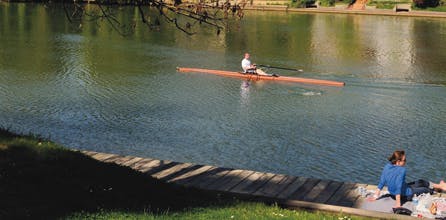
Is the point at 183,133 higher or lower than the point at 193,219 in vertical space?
lower

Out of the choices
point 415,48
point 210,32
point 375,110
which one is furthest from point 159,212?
point 210,32

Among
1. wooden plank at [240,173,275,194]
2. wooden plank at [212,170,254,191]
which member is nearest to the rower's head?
wooden plank at [240,173,275,194]

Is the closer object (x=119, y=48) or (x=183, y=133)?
(x=183, y=133)

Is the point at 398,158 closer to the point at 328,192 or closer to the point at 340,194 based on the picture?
the point at 340,194

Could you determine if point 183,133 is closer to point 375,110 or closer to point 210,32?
point 375,110

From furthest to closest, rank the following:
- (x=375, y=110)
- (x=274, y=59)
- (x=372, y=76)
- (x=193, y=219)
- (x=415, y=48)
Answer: (x=415, y=48) → (x=274, y=59) → (x=372, y=76) → (x=375, y=110) → (x=193, y=219)

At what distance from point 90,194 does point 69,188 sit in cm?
34

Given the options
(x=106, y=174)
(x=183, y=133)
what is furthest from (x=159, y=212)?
(x=183, y=133)

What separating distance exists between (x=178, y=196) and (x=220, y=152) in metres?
8.54

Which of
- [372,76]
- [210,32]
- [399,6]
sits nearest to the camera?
[372,76]

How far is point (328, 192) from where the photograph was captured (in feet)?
40.6

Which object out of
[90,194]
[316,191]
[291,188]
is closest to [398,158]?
[316,191]

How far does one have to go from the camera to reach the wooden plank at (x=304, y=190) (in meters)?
12.1

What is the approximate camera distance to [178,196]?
32.7 feet
